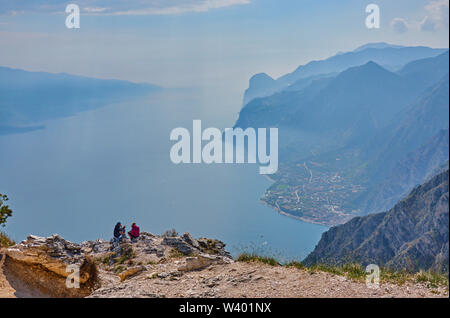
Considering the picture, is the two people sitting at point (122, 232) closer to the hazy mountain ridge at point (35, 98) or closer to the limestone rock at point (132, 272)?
the limestone rock at point (132, 272)

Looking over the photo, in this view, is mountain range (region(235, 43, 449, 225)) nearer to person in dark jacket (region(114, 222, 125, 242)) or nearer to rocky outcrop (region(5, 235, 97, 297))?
person in dark jacket (region(114, 222, 125, 242))

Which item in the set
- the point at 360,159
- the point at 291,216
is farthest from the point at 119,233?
the point at 360,159

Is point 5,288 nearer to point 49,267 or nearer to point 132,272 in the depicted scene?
point 49,267

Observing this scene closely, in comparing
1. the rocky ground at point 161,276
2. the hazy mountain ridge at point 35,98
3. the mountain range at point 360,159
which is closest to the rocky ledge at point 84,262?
the rocky ground at point 161,276

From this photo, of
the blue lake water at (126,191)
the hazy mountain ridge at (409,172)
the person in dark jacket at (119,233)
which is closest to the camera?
the person in dark jacket at (119,233)

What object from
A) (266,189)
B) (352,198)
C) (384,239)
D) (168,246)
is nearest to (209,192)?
(266,189)

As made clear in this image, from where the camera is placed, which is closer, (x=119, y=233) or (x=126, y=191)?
(x=119, y=233)
